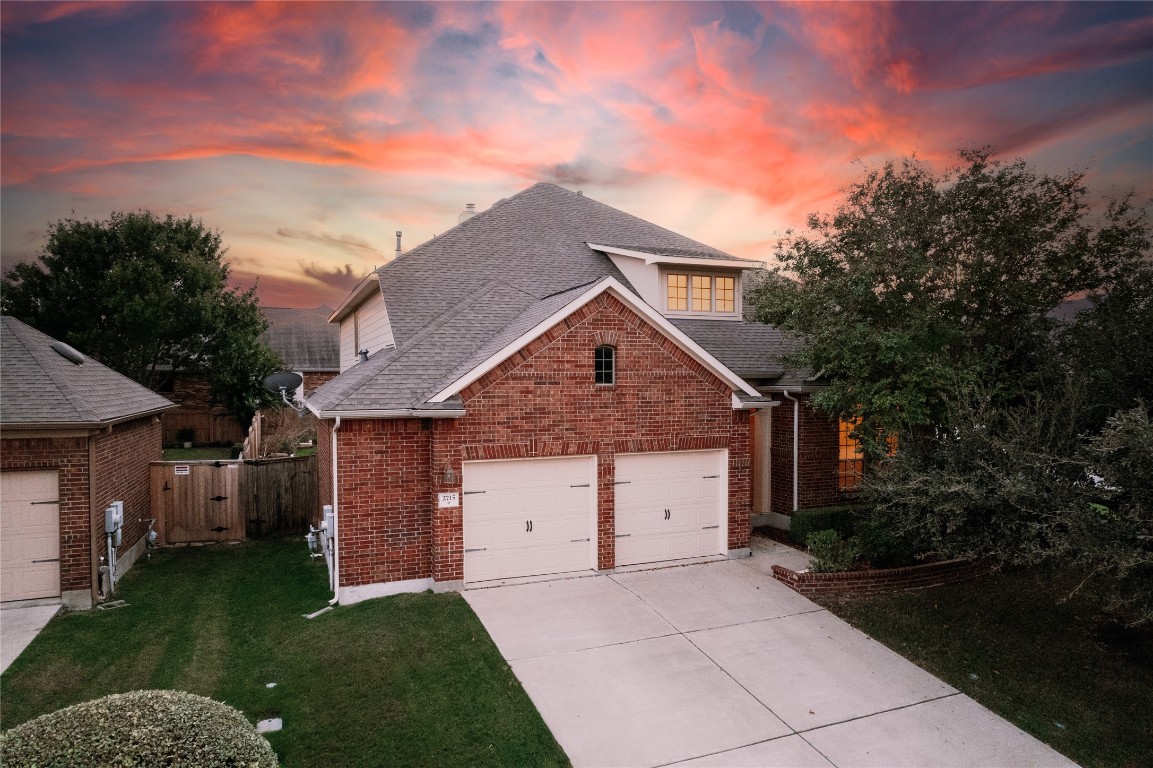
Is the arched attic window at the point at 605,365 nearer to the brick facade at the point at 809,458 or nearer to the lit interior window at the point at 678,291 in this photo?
the brick facade at the point at 809,458

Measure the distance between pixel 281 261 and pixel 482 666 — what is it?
17808mm

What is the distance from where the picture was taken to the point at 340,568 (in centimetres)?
1013

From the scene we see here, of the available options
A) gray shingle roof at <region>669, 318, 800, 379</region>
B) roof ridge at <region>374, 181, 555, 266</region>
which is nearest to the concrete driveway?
gray shingle roof at <region>669, 318, 800, 379</region>

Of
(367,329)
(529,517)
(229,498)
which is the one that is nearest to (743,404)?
(529,517)

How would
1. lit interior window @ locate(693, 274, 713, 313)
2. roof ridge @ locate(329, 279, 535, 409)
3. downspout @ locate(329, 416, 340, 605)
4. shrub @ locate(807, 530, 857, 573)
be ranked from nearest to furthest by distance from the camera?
downspout @ locate(329, 416, 340, 605), roof ridge @ locate(329, 279, 535, 409), shrub @ locate(807, 530, 857, 573), lit interior window @ locate(693, 274, 713, 313)

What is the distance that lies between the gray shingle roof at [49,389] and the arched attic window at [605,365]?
8151mm

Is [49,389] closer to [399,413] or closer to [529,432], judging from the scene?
[399,413]

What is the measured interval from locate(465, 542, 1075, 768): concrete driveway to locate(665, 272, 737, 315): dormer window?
806 centimetres

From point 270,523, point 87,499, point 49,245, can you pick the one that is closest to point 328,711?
point 87,499

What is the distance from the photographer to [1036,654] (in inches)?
337

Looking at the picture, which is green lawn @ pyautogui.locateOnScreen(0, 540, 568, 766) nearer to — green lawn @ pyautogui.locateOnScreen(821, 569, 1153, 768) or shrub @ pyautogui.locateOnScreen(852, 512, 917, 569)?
green lawn @ pyautogui.locateOnScreen(821, 569, 1153, 768)

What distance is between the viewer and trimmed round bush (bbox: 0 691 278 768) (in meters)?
4.06

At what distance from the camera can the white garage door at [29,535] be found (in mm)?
9875

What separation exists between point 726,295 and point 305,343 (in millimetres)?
33160
